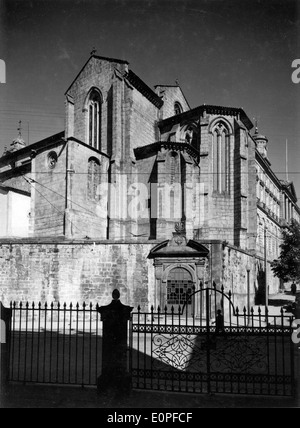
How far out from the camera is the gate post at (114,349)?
7.68 meters

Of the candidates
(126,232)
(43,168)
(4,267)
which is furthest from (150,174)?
(4,267)

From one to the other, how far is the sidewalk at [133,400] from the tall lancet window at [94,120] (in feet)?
85.6

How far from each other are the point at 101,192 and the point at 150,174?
4151 millimetres

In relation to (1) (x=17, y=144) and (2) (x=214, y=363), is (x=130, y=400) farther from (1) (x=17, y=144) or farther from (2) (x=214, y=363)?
(1) (x=17, y=144)

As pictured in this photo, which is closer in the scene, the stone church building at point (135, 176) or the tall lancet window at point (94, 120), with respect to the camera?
the stone church building at point (135, 176)

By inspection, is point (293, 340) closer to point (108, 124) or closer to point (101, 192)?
point (101, 192)

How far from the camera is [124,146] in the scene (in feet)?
100

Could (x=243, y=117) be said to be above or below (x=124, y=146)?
above

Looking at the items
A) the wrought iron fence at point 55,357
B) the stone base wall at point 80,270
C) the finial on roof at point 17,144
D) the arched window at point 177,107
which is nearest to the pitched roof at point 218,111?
the arched window at point 177,107

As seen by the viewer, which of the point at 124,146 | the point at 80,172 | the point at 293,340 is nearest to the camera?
the point at 293,340

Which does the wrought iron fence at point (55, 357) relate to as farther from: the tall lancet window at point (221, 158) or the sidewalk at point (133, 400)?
the tall lancet window at point (221, 158)

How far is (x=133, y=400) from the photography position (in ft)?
24.3

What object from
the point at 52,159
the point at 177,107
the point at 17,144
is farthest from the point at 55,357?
the point at 17,144

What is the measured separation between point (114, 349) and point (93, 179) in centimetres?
2315
